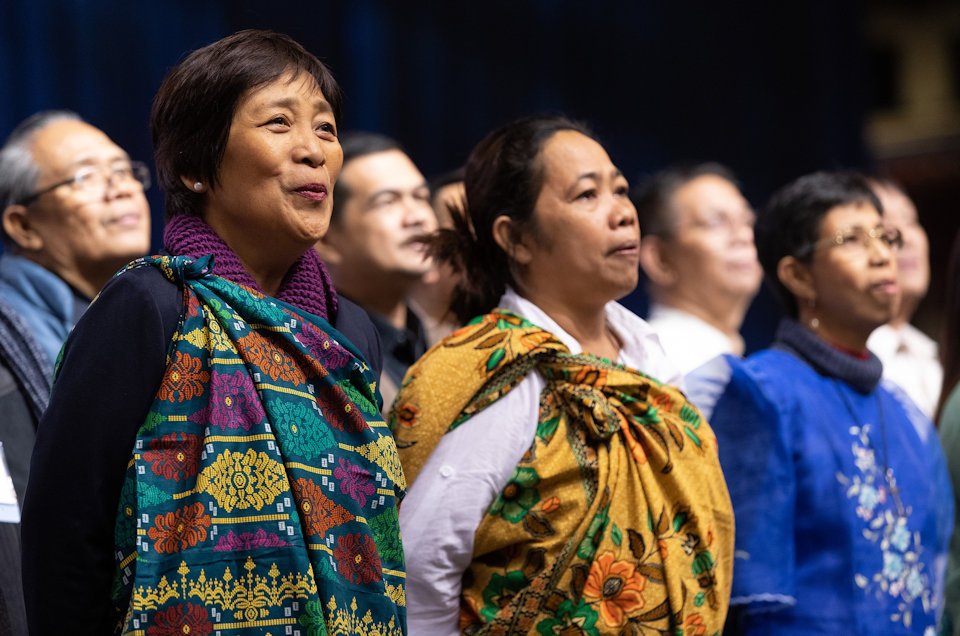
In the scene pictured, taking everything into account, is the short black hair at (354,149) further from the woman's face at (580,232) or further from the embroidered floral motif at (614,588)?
the embroidered floral motif at (614,588)

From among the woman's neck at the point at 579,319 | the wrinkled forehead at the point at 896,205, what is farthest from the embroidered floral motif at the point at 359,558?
the wrinkled forehead at the point at 896,205

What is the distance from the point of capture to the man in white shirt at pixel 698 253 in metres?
3.81

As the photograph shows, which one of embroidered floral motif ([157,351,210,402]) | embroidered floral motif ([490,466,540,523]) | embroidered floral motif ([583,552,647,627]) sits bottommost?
embroidered floral motif ([583,552,647,627])

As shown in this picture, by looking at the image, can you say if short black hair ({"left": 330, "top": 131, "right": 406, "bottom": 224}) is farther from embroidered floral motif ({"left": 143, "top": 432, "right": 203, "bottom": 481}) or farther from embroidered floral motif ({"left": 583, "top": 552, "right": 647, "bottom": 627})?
embroidered floral motif ({"left": 143, "top": 432, "right": 203, "bottom": 481})

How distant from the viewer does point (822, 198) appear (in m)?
2.98

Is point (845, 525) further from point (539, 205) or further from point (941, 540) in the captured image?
point (539, 205)

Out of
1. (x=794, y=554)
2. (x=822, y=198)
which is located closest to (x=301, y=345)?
(x=794, y=554)

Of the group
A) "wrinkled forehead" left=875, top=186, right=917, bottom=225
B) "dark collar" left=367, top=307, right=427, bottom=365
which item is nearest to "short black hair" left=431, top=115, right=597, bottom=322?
"dark collar" left=367, top=307, right=427, bottom=365

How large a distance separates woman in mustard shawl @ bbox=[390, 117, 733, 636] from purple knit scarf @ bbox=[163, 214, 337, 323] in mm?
347

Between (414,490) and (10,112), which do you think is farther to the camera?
(10,112)

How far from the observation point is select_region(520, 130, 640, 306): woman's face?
2404mm

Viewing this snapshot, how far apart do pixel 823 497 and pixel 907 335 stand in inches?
58.3

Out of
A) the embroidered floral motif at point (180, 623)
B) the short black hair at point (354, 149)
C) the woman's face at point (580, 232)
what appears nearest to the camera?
the embroidered floral motif at point (180, 623)

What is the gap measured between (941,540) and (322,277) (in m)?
1.53
